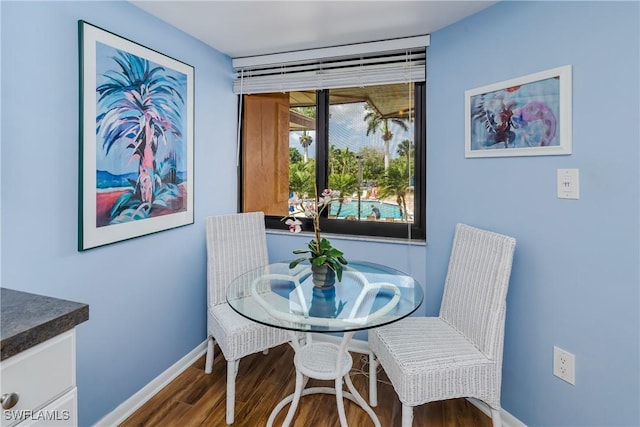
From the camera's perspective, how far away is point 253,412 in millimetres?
2010

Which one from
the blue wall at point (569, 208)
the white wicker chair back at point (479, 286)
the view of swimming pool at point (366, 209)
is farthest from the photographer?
the view of swimming pool at point (366, 209)

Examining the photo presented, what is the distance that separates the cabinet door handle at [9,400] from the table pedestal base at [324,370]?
3.94ft

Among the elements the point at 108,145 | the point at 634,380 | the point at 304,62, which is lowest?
the point at 634,380

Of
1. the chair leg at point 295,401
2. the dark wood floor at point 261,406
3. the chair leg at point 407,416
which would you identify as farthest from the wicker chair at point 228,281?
the chair leg at point 407,416

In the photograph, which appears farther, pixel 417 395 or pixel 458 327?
pixel 458 327

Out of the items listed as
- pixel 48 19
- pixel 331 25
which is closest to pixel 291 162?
pixel 331 25

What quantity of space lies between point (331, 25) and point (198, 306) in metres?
2.14

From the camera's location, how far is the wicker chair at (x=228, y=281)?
1976 millimetres

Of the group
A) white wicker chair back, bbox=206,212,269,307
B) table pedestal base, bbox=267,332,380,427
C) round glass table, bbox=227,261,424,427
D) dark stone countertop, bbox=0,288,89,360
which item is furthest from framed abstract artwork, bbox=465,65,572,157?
dark stone countertop, bbox=0,288,89,360

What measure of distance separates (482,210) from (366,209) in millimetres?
905

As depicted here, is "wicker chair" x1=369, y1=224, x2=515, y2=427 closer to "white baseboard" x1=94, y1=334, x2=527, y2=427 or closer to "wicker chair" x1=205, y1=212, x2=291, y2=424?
"white baseboard" x1=94, y1=334, x2=527, y2=427

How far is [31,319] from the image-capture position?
92 centimetres

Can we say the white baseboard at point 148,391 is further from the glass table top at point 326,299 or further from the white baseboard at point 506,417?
the white baseboard at point 506,417

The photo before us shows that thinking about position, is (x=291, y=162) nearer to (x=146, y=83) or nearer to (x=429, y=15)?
(x=146, y=83)
